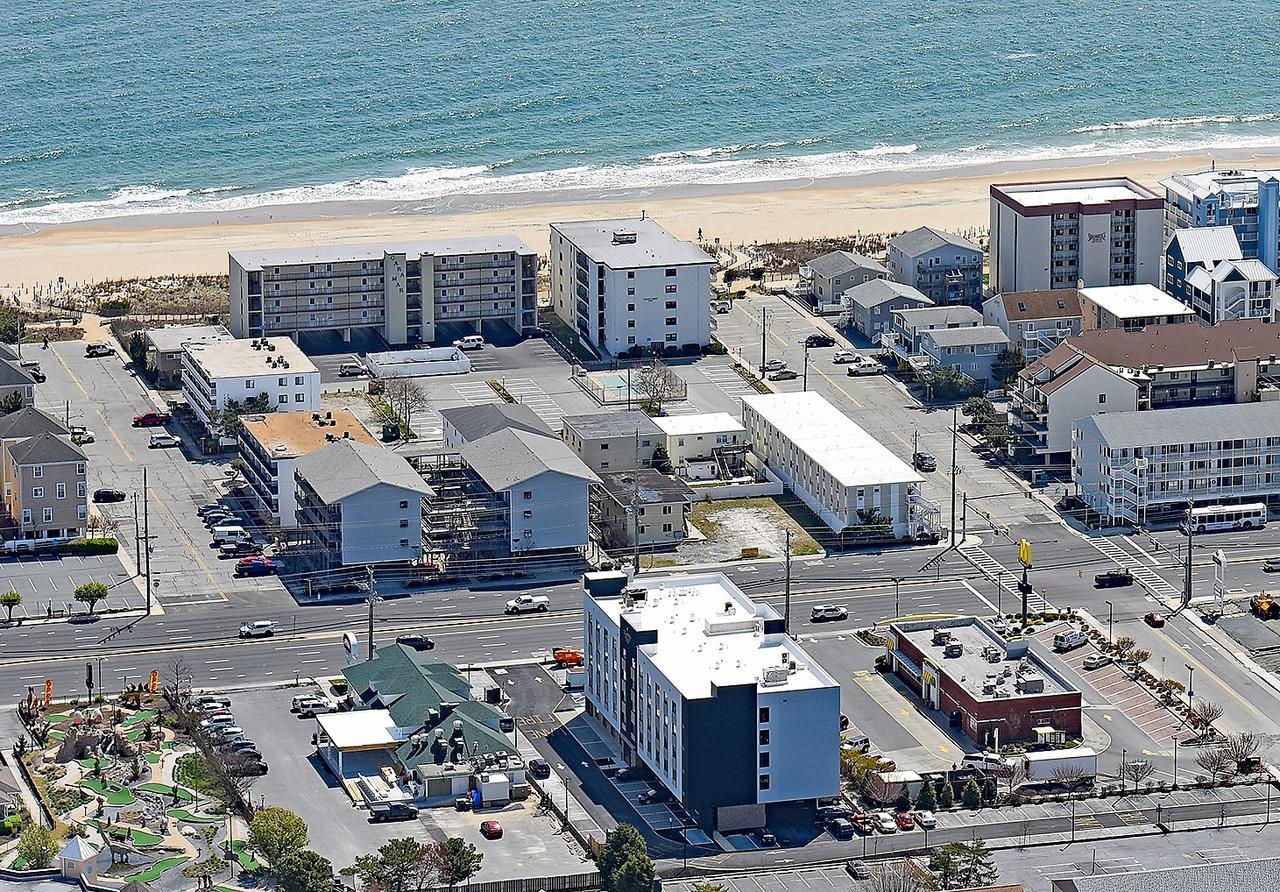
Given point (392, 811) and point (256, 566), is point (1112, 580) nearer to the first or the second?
point (256, 566)

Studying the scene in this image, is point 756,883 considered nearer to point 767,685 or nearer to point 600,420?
point 767,685

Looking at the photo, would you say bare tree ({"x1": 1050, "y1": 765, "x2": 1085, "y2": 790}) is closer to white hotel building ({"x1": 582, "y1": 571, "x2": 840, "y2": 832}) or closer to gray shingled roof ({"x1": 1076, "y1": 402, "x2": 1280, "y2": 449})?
white hotel building ({"x1": 582, "y1": 571, "x2": 840, "y2": 832})

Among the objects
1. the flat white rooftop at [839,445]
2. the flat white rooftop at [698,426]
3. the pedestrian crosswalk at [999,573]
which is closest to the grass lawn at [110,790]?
the pedestrian crosswalk at [999,573]

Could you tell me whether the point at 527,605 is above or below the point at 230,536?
below

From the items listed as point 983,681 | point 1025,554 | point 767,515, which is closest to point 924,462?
point 767,515

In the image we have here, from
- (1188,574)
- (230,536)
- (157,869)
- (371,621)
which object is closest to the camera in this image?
(157,869)

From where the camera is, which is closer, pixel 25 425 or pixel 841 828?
pixel 841 828

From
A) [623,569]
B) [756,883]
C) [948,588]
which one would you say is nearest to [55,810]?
[756,883]
